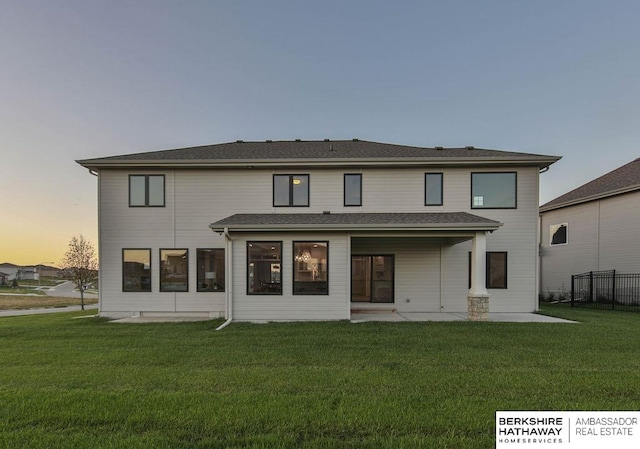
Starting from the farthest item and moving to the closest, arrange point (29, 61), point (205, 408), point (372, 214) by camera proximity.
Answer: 1. point (29, 61)
2. point (372, 214)
3. point (205, 408)

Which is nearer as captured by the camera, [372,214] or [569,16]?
[372,214]

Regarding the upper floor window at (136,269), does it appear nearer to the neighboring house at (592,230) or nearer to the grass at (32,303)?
the grass at (32,303)

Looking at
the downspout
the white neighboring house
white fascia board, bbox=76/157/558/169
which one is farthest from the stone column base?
the white neighboring house

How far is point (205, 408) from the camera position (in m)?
3.38

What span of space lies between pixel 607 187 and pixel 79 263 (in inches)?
1201

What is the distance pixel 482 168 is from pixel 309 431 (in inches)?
421

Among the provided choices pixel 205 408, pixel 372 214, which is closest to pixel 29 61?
pixel 372 214

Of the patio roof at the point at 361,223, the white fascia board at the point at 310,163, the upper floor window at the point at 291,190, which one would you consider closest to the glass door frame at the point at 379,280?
the patio roof at the point at 361,223

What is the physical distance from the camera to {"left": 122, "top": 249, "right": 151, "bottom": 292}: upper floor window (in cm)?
1073

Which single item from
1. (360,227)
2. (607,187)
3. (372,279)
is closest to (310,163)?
(360,227)

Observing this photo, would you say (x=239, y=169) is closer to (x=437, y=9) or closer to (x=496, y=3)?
(x=437, y=9)

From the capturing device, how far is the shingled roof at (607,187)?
557 inches

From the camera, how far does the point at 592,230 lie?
15602mm

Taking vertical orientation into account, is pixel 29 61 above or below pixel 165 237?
above
